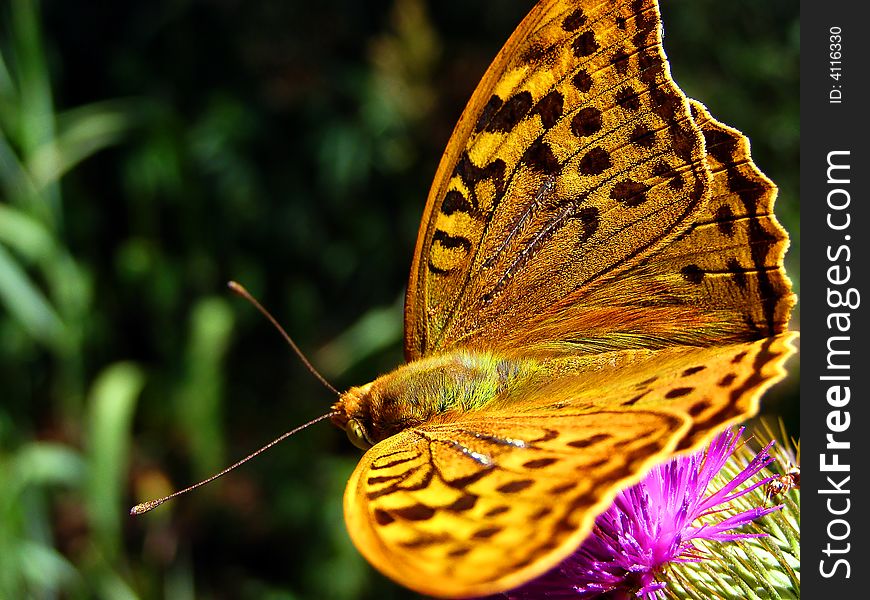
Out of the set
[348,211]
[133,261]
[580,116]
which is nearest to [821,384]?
[580,116]

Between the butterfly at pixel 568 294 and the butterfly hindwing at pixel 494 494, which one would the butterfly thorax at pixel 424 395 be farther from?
the butterfly hindwing at pixel 494 494

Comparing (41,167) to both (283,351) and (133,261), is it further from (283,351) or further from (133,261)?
(283,351)

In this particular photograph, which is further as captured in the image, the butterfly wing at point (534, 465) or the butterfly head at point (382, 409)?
the butterfly head at point (382, 409)

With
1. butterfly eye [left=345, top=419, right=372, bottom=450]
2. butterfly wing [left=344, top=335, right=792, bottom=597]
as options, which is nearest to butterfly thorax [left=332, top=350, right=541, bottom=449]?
butterfly eye [left=345, top=419, right=372, bottom=450]

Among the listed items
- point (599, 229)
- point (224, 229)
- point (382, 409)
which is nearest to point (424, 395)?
point (382, 409)

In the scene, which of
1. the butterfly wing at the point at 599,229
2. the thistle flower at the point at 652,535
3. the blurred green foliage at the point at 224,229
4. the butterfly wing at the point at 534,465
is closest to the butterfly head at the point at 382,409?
the butterfly wing at the point at 534,465

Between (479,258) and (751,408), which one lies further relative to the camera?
(479,258)

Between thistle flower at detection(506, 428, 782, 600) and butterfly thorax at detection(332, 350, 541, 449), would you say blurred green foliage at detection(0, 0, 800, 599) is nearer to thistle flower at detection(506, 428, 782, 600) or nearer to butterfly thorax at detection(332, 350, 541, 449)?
butterfly thorax at detection(332, 350, 541, 449)
